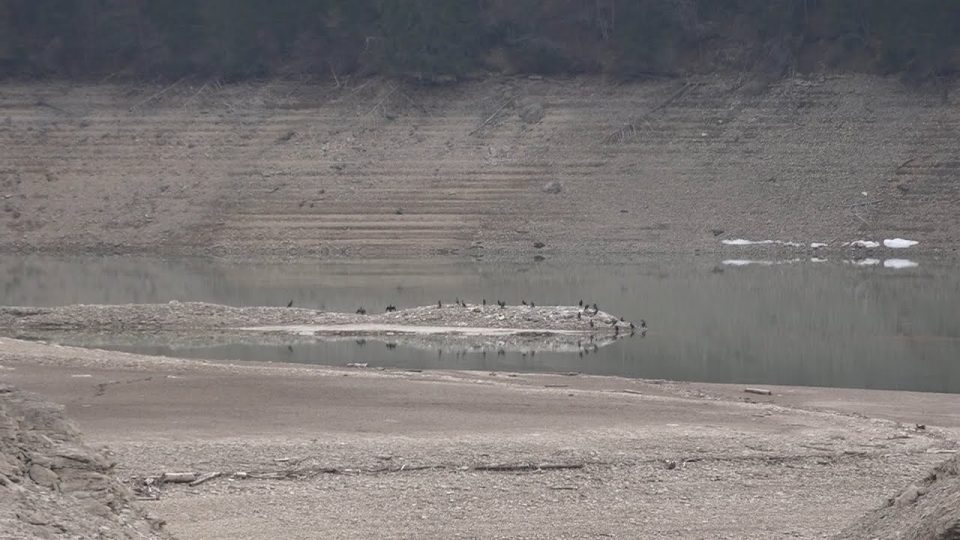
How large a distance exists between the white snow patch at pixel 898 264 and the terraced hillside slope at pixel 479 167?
1.46 meters

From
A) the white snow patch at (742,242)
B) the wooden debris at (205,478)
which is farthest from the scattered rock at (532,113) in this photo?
the wooden debris at (205,478)

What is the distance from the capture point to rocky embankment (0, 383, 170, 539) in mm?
8578

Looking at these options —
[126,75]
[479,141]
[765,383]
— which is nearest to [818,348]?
[765,383]

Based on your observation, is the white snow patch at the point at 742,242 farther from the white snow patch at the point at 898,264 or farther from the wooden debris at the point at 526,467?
the wooden debris at the point at 526,467

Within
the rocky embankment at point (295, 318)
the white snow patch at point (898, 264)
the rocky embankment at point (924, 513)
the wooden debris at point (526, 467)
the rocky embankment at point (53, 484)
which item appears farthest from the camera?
the white snow patch at point (898, 264)

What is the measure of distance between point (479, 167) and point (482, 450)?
33118 millimetres

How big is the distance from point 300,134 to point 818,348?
88.8 ft

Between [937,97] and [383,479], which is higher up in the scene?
[937,97]

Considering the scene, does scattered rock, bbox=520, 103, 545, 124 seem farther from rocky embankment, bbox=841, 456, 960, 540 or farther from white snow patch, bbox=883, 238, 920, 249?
rocky embankment, bbox=841, 456, 960, 540

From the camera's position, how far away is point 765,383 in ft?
73.6

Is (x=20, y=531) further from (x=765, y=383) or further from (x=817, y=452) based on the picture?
(x=765, y=383)

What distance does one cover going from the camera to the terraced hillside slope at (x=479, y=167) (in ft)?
140

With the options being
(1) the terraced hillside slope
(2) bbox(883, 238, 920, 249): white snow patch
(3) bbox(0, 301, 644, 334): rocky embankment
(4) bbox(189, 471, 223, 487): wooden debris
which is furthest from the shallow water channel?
(4) bbox(189, 471, 223, 487): wooden debris

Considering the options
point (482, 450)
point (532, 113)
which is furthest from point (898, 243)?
point (482, 450)
